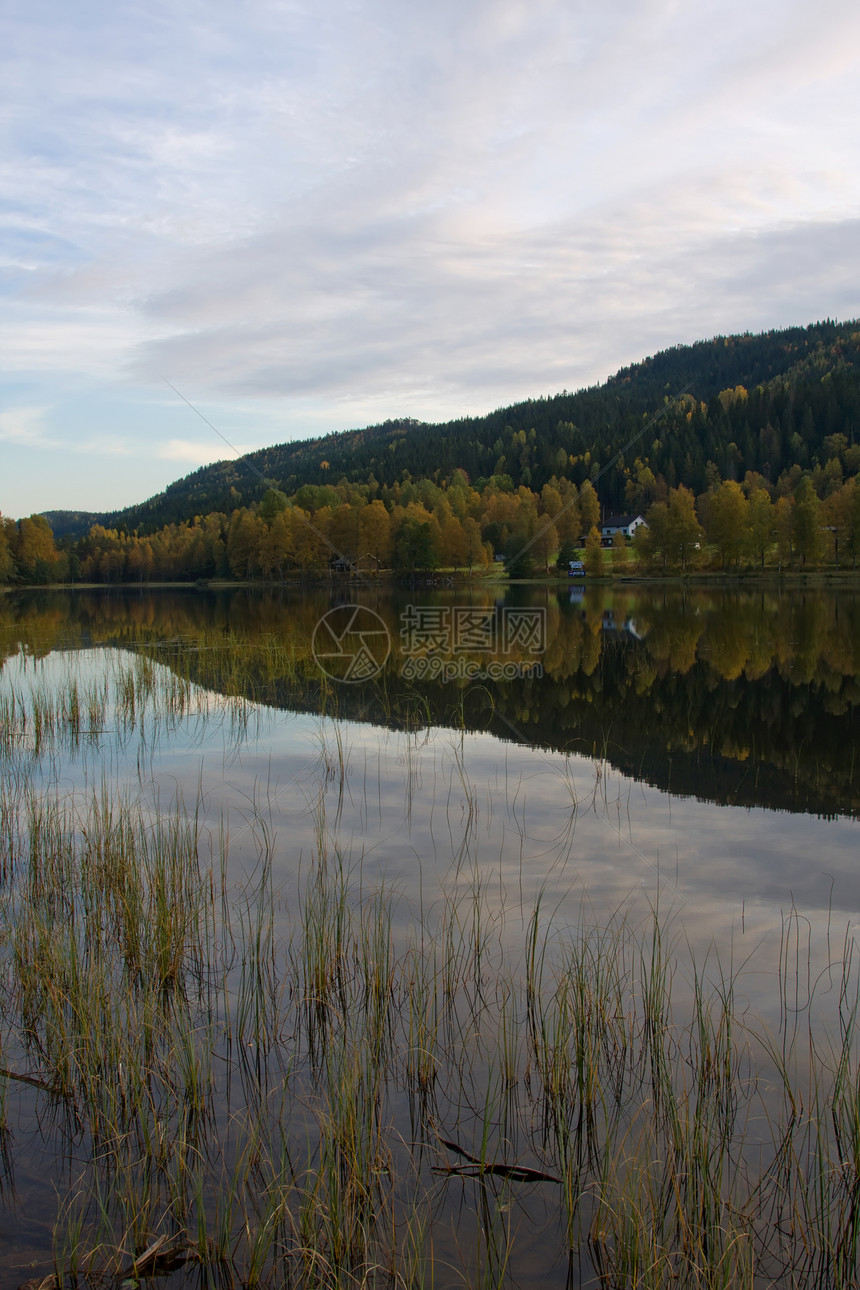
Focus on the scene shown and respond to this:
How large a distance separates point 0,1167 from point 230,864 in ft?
11.1

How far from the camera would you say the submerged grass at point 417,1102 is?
2924 millimetres

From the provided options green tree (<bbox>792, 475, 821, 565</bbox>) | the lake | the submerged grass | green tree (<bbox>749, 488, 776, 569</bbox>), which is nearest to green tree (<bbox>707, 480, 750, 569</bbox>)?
green tree (<bbox>749, 488, 776, 569</bbox>)

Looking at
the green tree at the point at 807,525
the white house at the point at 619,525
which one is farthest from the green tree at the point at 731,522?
the white house at the point at 619,525

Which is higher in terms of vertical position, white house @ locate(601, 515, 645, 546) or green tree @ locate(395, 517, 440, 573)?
white house @ locate(601, 515, 645, 546)

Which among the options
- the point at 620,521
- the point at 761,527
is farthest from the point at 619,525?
the point at 761,527

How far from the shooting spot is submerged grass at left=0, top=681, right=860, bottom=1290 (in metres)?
2.92

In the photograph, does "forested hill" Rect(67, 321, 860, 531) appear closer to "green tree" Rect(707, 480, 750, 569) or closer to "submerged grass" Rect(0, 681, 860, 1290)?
"green tree" Rect(707, 480, 750, 569)

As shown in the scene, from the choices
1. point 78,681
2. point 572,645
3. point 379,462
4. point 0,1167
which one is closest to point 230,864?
point 0,1167

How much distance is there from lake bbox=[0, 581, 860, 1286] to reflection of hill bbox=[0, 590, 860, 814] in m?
0.21

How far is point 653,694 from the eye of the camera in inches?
607

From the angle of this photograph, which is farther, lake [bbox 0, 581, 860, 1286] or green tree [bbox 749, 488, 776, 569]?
green tree [bbox 749, 488, 776, 569]

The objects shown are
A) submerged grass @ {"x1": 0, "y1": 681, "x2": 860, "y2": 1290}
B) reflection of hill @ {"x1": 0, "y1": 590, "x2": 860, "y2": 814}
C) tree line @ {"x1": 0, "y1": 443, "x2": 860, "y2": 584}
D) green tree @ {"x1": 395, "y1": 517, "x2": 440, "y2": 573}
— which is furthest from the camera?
green tree @ {"x1": 395, "y1": 517, "x2": 440, "y2": 573}

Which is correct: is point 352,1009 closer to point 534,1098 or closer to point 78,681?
point 534,1098

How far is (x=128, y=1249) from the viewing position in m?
2.96
